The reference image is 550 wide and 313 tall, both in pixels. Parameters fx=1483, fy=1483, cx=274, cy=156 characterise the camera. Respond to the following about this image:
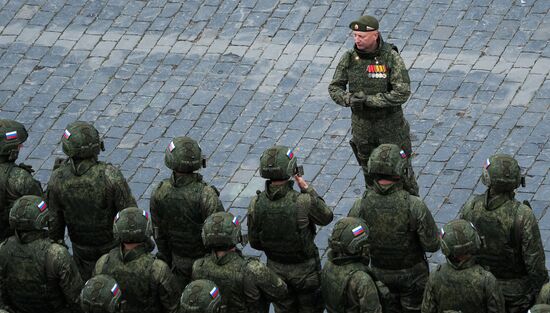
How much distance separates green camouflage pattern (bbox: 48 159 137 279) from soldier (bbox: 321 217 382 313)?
2.76m

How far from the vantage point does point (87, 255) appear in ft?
50.0

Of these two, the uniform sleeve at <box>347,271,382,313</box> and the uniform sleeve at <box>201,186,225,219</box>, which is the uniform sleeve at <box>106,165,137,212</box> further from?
the uniform sleeve at <box>347,271,382,313</box>

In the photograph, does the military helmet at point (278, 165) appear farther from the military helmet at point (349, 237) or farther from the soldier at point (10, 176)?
the soldier at point (10, 176)

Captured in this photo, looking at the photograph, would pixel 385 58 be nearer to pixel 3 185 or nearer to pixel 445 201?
pixel 445 201

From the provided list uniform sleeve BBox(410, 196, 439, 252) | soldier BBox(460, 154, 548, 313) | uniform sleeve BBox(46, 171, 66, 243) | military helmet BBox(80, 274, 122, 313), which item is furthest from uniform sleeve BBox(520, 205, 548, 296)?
uniform sleeve BBox(46, 171, 66, 243)

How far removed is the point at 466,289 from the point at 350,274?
1.01 meters

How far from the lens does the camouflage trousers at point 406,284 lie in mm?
14234

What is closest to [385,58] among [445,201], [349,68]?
[349,68]

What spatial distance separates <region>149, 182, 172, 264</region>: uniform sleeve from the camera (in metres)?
14.7

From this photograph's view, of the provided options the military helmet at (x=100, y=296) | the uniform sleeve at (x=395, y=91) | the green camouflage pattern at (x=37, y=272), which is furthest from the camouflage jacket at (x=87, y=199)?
the uniform sleeve at (x=395, y=91)

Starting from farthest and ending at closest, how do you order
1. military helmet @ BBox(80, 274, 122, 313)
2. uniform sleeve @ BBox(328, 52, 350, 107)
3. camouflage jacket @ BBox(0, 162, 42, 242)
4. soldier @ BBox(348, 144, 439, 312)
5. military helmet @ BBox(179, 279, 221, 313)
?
uniform sleeve @ BBox(328, 52, 350, 107) → camouflage jacket @ BBox(0, 162, 42, 242) → soldier @ BBox(348, 144, 439, 312) → military helmet @ BBox(80, 274, 122, 313) → military helmet @ BBox(179, 279, 221, 313)

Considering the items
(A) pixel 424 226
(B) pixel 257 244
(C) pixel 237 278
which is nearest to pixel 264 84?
(B) pixel 257 244

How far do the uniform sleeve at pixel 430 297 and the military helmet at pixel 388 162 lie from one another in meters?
1.32

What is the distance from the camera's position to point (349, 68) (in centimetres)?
1652
